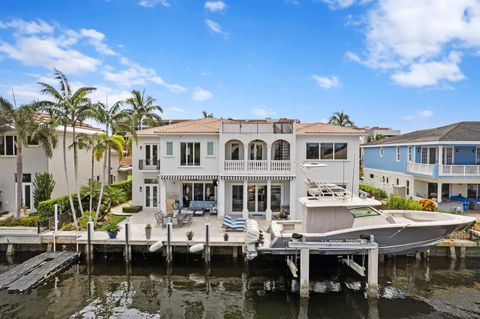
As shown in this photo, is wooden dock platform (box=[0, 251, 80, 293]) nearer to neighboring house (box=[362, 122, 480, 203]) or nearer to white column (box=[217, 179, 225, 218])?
white column (box=[217, 179, 225, 218])

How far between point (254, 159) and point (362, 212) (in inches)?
428

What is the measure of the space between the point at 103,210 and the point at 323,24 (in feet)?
64.6

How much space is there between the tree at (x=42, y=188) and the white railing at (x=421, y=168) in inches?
1047

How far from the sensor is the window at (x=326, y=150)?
77.7ft

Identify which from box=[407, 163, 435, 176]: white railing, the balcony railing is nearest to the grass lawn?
the balcony railing

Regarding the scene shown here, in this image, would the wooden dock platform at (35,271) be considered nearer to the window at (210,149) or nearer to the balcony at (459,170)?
the window at (210,149)

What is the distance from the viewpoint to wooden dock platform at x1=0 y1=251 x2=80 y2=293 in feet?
46.5

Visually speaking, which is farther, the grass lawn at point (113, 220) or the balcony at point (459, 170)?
the balcony at point (459, 170)

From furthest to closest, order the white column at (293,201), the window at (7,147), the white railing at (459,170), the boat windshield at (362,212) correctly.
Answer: the window at (7,147), the white railing at (459,170), the white column at (293,201), the boat windshield at (362,212)

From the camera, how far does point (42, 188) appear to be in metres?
23.0

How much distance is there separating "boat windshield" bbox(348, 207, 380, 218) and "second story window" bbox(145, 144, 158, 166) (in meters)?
16.2

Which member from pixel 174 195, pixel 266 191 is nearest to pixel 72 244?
pixel 174 195

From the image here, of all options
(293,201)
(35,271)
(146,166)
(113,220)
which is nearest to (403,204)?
(293,201)

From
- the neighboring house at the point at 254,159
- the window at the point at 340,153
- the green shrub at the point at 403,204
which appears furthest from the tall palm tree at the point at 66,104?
the green shrub at the point at 403,204
